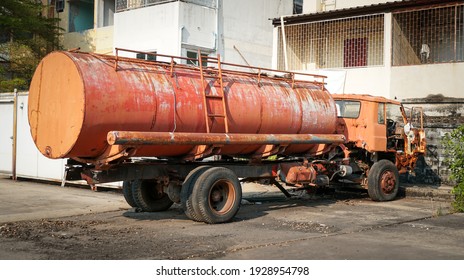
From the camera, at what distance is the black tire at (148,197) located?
38.3 ft

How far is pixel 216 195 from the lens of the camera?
1058cm

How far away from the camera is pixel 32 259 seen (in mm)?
7488

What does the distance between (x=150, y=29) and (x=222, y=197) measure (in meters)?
12.1

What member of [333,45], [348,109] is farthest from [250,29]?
[348,109]

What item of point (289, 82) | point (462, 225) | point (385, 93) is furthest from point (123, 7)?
point (462, 225)

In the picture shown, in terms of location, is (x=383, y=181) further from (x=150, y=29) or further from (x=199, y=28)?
(x=150, y=29)

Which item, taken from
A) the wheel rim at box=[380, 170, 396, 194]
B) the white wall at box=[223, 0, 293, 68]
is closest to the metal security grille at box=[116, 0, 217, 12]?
the white wall at box=[223, 0, 293, 68]

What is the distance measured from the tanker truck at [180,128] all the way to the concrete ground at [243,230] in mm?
704

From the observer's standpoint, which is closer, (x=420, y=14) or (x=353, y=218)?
(x=353, y=218)

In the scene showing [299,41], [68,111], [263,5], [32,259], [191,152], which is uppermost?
[263,5]

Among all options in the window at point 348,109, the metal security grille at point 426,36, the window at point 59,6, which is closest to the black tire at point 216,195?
the window at point 348,109

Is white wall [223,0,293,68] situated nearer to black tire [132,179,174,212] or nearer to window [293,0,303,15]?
window [293,0,303,15]
